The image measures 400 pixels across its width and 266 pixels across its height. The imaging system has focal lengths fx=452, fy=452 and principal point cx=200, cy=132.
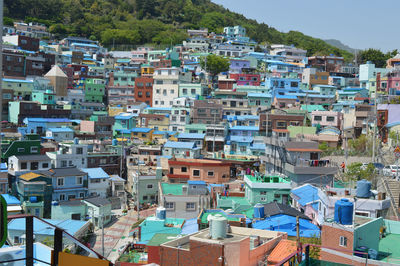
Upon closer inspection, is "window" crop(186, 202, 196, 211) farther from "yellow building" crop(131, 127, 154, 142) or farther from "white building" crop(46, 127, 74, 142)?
"yellow building" crop(131, 127, 154, 142)

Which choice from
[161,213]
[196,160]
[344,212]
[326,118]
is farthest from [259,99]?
[344,212]

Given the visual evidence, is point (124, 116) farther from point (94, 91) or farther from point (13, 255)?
point (13, 255)

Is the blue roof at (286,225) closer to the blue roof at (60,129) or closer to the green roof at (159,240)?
the green roof at (159,240)

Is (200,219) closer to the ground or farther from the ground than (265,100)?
closer to the ground

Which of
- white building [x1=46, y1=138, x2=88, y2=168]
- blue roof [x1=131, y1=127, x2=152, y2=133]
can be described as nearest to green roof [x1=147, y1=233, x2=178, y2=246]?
white building [x1=46, y1=138, x2=88, y2=168]

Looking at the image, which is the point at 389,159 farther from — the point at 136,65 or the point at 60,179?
the point at 136,65

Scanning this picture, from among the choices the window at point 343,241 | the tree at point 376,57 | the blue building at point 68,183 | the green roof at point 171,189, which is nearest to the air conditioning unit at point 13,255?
the window at point 343,241

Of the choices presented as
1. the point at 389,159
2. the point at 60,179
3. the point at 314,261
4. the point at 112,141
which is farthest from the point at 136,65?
the point at 314,261

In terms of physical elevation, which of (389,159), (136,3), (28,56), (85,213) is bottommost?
(85,213)
